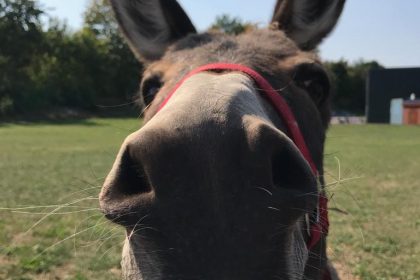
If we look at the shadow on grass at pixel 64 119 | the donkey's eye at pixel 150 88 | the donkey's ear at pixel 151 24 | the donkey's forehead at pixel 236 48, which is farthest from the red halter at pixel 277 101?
the shadow on grass at pixel 64 119

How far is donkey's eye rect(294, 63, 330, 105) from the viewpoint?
271cm

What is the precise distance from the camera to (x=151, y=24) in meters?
3.55

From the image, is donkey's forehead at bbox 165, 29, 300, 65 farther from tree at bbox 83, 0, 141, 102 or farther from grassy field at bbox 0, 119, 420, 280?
tree at bbox 83, 0, 141, 102

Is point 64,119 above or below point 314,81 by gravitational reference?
below

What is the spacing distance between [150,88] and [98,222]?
42.0 inches

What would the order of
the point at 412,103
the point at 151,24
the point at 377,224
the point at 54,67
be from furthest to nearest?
1. the point at 54,67
2. the point at 412,103
3. the point at 377,224
4. the point at 151,24

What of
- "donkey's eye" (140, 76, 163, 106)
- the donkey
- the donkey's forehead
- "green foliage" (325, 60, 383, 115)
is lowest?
"green foliage" (325, 60, 383, 115)

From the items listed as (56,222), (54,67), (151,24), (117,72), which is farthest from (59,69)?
(151,24)

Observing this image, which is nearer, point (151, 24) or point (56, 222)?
point (151, 24)

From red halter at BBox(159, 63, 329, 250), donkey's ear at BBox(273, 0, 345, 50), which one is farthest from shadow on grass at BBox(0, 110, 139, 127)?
red halter at BBox(159, 63, 329, 250)

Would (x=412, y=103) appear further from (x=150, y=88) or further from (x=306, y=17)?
(x=150, y=88)

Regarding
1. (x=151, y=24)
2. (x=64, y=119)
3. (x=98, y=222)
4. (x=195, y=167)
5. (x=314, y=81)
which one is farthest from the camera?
(x=64, y=119)

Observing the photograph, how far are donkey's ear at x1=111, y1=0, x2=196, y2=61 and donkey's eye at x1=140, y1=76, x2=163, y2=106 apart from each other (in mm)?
639

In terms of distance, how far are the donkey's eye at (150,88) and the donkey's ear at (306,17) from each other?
106 centimetres
